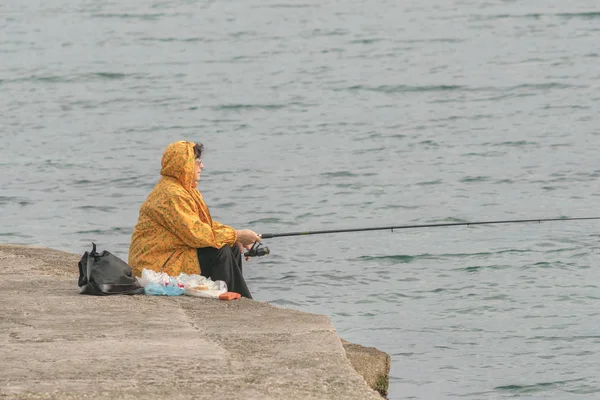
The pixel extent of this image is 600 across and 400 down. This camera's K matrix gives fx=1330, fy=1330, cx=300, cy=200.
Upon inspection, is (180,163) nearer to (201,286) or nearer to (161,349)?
(201,286)

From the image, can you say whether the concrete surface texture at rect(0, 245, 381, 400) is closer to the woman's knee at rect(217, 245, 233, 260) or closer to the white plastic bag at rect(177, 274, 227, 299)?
the white plastic bag at rect(177, 274, 227, 299)

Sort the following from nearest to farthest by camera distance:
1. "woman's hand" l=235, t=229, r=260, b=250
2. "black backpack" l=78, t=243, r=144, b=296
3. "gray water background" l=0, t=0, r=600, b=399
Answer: "black backpack" l=78, t=243, r=144, b=296 < "woman's hand" l=235, t=229, r=260, b=250 < "gray water background" l=0, t=0, r=600, b=399

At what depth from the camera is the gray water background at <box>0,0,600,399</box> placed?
938 cm

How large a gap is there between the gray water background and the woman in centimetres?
135

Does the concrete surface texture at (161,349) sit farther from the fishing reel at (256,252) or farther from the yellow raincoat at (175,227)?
the fishing reel at (256,252)

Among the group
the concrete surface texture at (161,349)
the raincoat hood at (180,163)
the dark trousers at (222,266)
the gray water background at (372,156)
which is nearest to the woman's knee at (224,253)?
the dark trousers at (222,266)

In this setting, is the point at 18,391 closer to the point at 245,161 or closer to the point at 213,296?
the point at 213,296

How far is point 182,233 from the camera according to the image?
7355mm

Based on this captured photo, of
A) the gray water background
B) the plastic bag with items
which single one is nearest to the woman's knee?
the plastic bag with items

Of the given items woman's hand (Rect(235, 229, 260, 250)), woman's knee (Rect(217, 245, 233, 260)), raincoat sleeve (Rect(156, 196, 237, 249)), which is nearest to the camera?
raincoat sleeve (Rect(156, 196, 237, 249))

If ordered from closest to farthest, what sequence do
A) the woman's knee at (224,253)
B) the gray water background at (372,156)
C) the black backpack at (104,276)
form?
1. the black backpack at (104,276)
2. the woman's knee at (224,253)
3. the gray water background at (372,156)

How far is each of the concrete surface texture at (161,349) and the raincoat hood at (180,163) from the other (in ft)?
2.23

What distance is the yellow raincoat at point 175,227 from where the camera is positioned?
7352mm

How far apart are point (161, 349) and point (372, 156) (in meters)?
10.8
